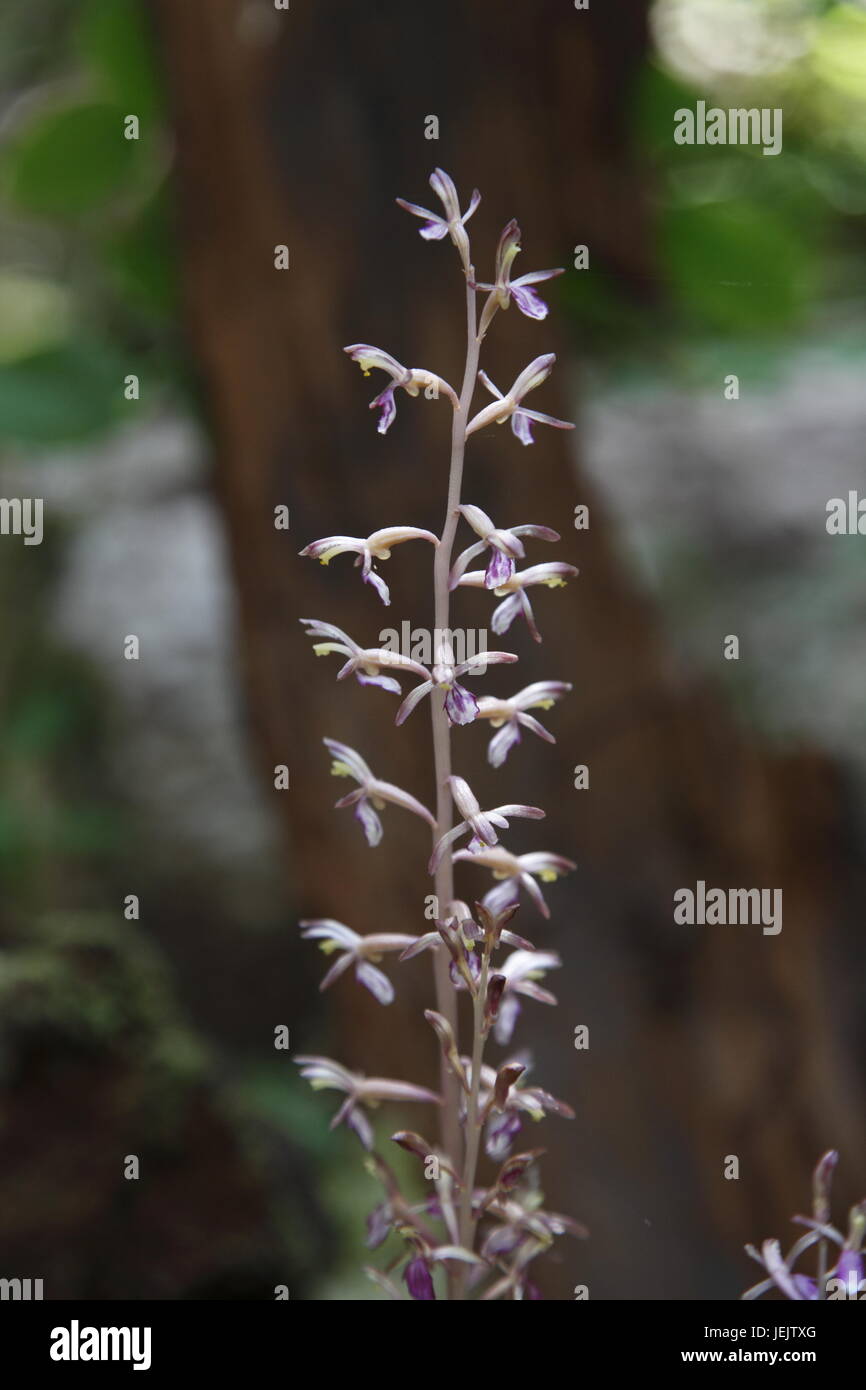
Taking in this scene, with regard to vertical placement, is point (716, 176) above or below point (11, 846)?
above

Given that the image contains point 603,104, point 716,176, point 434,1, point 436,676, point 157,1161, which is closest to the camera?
point 436,676

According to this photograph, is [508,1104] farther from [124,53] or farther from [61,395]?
[124,53]

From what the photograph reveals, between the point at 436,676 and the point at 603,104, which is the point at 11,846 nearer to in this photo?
the point at 603,104

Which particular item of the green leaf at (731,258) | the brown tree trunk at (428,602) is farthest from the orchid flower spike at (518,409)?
the green leaf at (731,258)

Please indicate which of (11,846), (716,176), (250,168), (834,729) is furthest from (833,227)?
(11,846)

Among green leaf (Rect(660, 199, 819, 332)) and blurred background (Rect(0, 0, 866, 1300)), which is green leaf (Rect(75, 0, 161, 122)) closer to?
blurred background (Rect(0, 0, 866, 1300))

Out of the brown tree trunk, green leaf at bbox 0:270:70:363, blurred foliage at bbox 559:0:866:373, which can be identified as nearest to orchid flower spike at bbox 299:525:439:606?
the brown tree trunk

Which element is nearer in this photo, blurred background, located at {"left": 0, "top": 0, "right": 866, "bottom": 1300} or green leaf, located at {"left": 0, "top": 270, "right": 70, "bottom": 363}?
blurred background, located at {"left": 0, "top": 0, "right": 866, "bottom": 1300}
